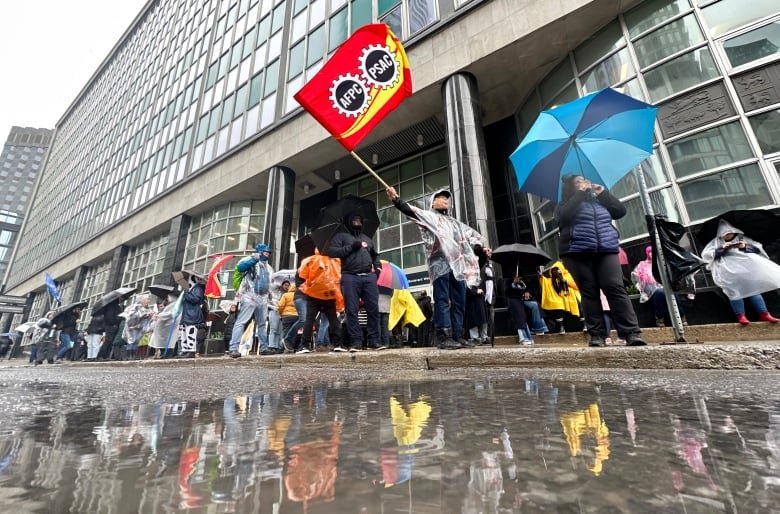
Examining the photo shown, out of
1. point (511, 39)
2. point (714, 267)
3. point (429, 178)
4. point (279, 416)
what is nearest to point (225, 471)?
point (279, 416)

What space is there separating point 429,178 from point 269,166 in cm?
594

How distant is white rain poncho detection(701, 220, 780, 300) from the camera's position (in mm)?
4364

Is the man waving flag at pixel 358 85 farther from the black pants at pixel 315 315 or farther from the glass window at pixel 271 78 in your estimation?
the glass window at pixel 271 78

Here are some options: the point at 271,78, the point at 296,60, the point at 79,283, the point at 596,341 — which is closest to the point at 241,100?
the point at 271,78

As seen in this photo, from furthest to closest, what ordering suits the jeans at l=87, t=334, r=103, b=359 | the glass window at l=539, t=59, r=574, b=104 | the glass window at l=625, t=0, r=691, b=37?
the jeans at l=87, t=334, r=103, b=359 < the glass window at l=539, t=59, r=574, b=104 < the glass window at l=625, t=0, r=691, b=37

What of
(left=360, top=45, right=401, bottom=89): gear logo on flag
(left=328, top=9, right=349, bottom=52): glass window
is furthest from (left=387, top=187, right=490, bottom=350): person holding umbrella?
(left=328, top=9, right=349, bottom=52): glass window

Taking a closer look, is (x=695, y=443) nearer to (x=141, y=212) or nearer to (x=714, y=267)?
(x=714, y=267)

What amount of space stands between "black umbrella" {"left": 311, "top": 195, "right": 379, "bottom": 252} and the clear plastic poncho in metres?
1.32

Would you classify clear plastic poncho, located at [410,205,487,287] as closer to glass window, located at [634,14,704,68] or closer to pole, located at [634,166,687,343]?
pole, located at [634,166,687,343]

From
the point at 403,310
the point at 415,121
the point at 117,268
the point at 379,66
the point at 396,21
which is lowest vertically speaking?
the point at 403,310

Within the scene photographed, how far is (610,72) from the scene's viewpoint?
8273 millimetres

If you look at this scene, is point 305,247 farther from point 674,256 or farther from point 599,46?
point 599,46

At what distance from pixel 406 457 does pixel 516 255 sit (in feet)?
21.8

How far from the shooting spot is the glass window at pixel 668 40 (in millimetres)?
7230
